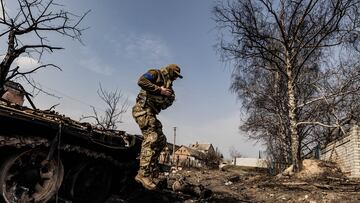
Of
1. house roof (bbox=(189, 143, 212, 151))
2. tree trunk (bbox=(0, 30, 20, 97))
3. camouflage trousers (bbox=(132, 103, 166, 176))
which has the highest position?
house roof (bbox=(189, 143, 212, 151))

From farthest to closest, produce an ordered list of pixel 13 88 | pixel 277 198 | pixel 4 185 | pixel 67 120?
pixel 13 88, pixel 277 198, pixel 67 120, pixel 4 185

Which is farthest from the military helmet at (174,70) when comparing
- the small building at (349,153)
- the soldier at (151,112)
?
the small building at (349,153)

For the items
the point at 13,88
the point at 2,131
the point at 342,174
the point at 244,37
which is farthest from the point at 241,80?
the point at 2,131

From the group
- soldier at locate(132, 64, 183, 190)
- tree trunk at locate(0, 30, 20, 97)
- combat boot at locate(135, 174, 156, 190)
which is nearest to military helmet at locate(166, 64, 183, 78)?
soldier at locate(132, 64, 183, 190)

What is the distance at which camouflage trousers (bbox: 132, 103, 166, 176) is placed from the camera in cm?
632

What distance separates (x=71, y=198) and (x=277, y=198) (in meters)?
4.93

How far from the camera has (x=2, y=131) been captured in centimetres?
490

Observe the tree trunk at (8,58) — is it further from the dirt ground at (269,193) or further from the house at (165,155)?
the dirt ground at (269,193)

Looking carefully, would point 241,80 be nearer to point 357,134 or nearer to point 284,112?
point 284,112

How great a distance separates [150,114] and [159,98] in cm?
30

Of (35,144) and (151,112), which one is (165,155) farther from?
(35,144)

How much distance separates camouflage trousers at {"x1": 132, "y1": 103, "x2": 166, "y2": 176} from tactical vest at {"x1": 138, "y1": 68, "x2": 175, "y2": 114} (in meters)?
0.10

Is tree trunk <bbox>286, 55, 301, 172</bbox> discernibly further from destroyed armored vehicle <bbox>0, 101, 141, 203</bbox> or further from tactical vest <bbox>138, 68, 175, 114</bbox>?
destroyed armored vehicle <bbox>0, 101, 141, 203</bbox>

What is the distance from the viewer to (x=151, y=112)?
6488mm
